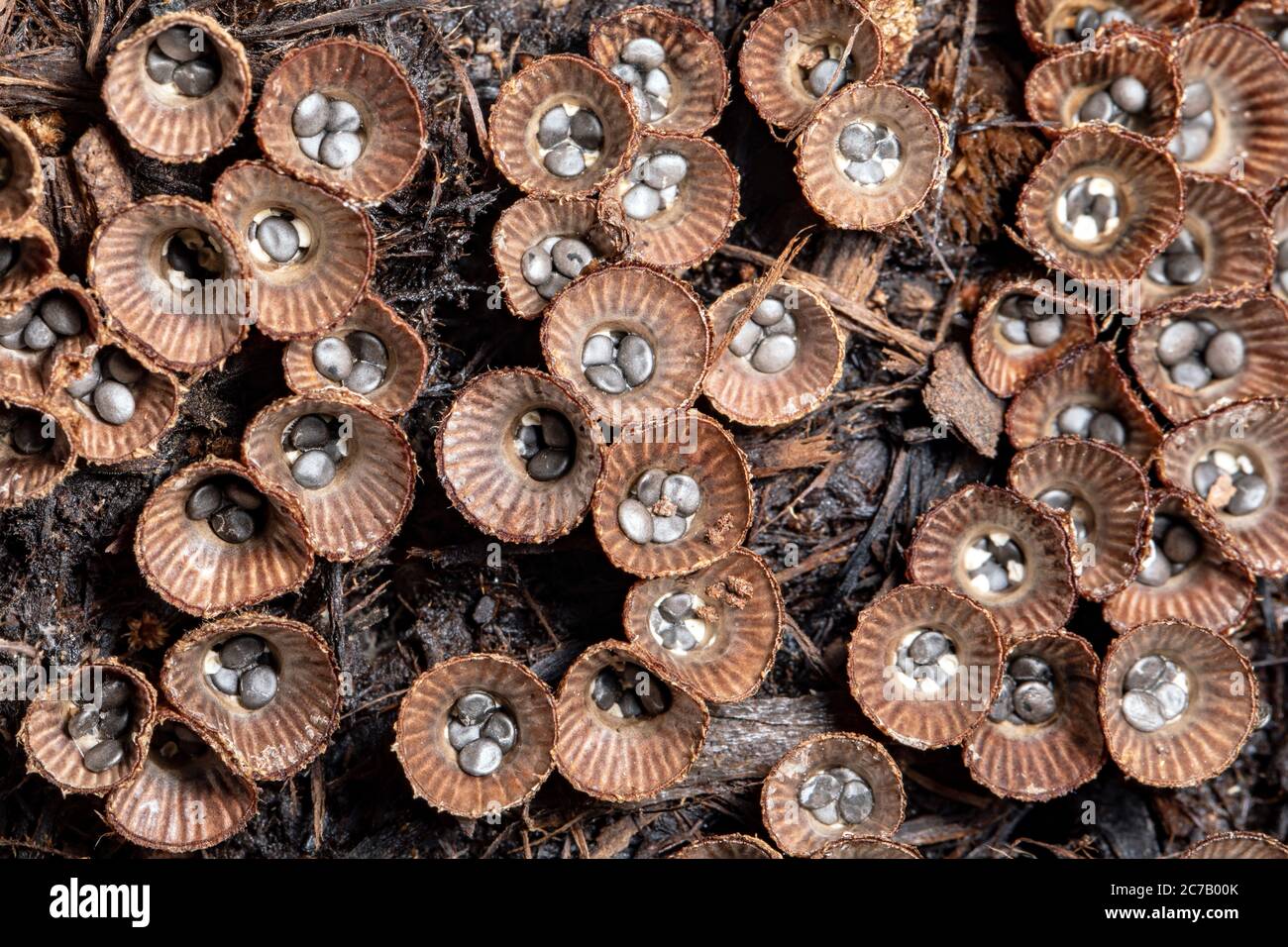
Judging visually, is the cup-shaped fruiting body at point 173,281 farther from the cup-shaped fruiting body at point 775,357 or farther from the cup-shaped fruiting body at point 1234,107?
the cup-shaped fruiting body at point 1234,107

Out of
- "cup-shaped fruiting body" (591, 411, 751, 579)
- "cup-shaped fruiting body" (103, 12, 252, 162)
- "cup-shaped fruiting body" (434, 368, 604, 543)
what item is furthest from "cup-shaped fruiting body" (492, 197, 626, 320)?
"cup-shaped fruiting body" (103, 12, 252, 162)

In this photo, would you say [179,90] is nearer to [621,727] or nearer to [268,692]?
[268,692]

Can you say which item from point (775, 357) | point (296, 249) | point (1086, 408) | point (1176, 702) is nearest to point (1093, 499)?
point (1086, 408)

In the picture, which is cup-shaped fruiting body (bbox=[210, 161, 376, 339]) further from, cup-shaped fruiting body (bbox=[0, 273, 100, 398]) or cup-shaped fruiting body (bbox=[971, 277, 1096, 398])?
cup-shaped fruiting body (bbox=[971, 277, 1096, 398])

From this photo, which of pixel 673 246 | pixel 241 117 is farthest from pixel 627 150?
pixel 241 117
